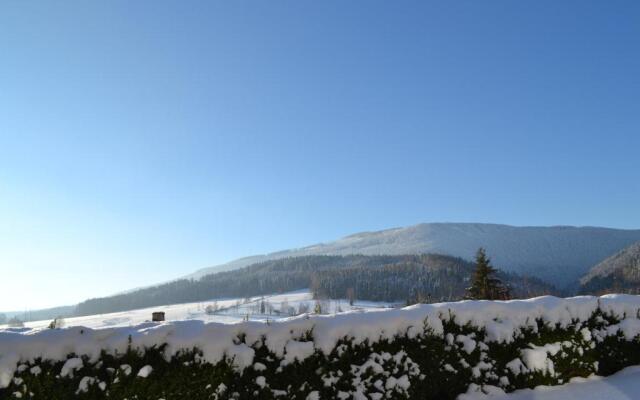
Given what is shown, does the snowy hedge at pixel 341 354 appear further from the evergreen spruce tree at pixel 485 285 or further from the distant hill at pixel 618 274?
the distant hill at pixel 618 274

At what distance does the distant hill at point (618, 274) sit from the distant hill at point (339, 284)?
14316mm

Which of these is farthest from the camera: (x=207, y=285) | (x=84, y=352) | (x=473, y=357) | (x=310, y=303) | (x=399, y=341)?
(x=207, y=285)

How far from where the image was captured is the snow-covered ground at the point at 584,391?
5.62 metres

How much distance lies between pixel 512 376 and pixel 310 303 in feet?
405

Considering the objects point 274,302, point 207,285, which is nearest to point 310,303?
point 274,302

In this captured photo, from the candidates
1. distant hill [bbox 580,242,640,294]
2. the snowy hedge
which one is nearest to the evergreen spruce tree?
the snowy hedge

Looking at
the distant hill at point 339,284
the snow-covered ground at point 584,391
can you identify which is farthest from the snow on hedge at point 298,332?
the distant hill at point 339,284

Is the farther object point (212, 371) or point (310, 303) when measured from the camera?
point (310, 303)

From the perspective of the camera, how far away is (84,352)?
13.6 feet

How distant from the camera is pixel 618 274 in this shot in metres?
146

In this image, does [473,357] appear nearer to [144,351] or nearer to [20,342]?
[144,351]

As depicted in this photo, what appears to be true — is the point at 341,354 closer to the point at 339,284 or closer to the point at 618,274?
the point at 339,284

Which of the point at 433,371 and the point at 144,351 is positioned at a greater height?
the point at 144,351

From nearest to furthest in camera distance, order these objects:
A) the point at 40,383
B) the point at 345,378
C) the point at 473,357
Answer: the point at 40,383 → the point at 345,378 → the point at 473,357
